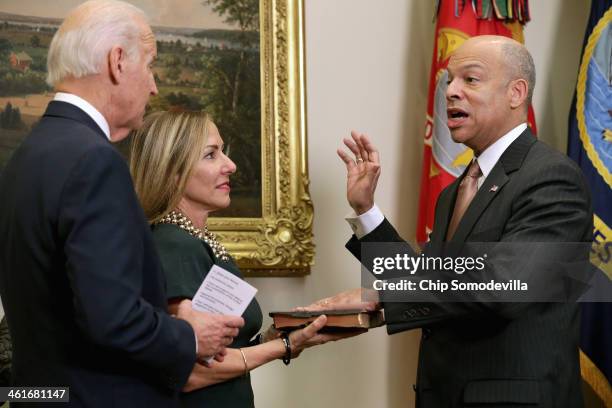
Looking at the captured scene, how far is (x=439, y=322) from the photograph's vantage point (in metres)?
2.73

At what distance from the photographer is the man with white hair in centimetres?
184

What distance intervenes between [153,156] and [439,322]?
1236 millimetres

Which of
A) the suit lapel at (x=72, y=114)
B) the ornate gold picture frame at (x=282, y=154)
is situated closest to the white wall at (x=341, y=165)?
the ornate gold picture frame at (x=282, y=154)

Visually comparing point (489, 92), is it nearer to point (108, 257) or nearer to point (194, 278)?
point (194, 278)

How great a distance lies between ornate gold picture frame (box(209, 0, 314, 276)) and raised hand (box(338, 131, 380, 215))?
933mm

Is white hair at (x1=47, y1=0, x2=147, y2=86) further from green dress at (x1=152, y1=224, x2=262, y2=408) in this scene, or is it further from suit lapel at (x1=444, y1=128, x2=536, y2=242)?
suit lapel at (x1=444, y1=128, x2=536, y2=242)

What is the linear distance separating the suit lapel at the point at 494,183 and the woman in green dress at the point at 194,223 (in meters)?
0.65

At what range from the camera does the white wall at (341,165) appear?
447cm

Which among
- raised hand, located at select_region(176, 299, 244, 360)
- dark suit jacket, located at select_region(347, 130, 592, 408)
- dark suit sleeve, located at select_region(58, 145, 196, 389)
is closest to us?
dark suit sleeve, located at select_region(58, 145, 196, 389)

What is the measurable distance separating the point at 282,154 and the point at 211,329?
2231 millimetres

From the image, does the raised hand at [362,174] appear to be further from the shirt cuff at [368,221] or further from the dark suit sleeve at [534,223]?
the dark suit sleeve at [534,223]

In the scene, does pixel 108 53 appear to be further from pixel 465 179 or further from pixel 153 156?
pixel 465 179

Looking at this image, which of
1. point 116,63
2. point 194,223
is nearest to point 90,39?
point 116,63

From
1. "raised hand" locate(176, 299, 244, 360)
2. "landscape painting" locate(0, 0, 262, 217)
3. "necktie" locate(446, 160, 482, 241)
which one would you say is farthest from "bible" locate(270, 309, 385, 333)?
"landscape painting" locate(0, 0, 262, 217)
